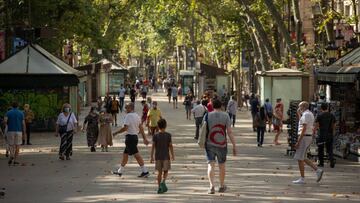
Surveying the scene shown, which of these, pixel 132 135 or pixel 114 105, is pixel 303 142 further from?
pixel 114 105

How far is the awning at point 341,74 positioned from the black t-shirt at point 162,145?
7915 mm

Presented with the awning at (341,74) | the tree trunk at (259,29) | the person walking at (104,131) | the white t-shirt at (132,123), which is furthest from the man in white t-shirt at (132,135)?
the tree trunk at (259,29)

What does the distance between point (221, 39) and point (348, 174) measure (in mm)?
45187

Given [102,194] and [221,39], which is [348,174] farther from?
[221,39]

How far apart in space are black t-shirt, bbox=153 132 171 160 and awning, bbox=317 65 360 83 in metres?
7.91

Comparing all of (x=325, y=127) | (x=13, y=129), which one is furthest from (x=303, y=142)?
(x=13, y=129)

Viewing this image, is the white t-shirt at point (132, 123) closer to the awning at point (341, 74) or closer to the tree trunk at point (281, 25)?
the awning at point (341, 74)

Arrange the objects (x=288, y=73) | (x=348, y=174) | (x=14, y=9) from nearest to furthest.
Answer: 1. (x=348, y=174)
2. (x=288, y=73)
3. (x=14, y=9)

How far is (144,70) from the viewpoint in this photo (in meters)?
147

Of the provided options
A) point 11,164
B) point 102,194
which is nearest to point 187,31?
point 11,164

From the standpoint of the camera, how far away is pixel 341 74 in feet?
79.0

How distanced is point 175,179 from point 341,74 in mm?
7096

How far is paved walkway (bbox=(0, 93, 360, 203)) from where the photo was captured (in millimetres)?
16078

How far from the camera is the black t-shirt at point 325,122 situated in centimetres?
2120
